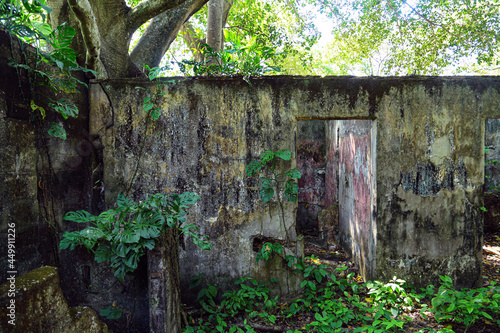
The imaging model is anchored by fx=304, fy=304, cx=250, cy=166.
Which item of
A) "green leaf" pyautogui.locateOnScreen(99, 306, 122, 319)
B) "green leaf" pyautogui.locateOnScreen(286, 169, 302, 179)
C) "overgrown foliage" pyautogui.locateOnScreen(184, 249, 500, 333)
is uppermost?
"green leaf" pyautogui.locateOnScreen(286, 169, 302, 179)

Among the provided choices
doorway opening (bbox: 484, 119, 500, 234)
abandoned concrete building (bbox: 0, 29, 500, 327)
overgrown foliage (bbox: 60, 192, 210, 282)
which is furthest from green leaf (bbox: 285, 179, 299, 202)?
doorway opening (bbox: 484, 119, 500, 234)

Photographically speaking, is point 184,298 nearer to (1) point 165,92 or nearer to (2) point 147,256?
(2) point 147,256

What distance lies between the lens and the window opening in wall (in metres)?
4.26

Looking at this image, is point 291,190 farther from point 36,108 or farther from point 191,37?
point 191,37

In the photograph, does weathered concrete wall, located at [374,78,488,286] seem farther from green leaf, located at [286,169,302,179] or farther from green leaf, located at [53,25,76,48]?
green leaf, located at [53,25,76,48]

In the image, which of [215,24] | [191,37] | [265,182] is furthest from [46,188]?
[191,37]

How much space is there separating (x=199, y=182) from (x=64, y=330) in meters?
1.99

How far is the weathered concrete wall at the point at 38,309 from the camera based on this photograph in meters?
1.51

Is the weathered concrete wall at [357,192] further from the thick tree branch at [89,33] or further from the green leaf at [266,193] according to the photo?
the thick tree branch at [89,33]

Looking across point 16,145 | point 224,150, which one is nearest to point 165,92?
point 224,150

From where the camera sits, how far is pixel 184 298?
11.9 feet

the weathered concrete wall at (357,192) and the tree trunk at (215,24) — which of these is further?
the tree trunk at (215,24)

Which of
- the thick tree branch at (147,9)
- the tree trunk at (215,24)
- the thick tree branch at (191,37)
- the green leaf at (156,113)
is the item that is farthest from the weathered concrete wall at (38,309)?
the thick tree branch at (191,37)

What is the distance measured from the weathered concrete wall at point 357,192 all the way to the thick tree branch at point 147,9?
3.01m
